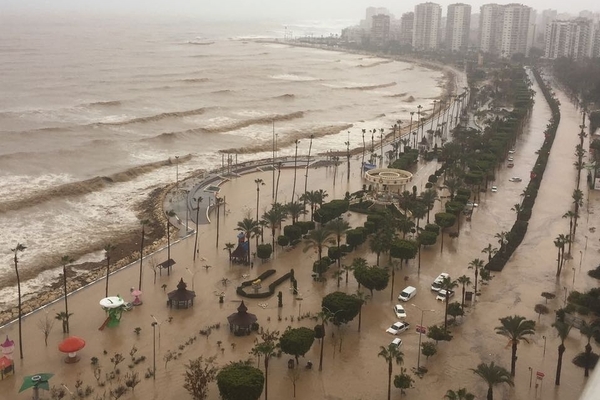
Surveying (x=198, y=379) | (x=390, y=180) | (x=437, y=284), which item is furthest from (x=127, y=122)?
(x=198, y=379)

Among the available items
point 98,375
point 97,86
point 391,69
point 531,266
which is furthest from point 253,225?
point 391,69

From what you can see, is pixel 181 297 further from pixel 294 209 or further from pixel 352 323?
pixel 294 209

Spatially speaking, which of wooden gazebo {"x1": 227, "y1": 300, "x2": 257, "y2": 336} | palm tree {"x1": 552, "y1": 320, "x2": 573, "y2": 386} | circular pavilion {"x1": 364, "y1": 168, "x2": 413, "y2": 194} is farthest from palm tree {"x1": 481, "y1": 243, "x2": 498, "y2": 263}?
wooden gazebo {"x1": 227, "y1": 300, "x2": 257, "y2": 336}

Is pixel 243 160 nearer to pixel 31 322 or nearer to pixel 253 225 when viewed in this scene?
pixel 253 225

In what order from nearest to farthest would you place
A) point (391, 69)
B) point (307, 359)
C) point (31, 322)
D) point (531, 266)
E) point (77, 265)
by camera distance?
point (307, 359) < point (31, 322) < point (531, 266) < point (77, 265) < point (391, 69)

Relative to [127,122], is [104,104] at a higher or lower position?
higher

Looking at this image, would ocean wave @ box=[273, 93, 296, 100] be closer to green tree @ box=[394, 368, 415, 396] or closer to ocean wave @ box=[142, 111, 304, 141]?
ocean wave @ box=[142, 111, 304, 141]
